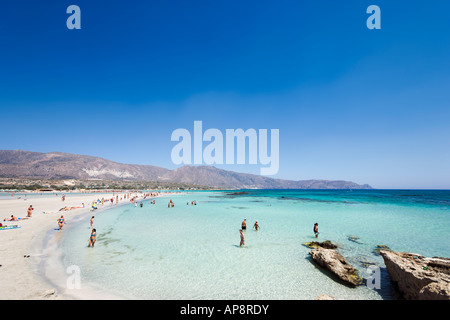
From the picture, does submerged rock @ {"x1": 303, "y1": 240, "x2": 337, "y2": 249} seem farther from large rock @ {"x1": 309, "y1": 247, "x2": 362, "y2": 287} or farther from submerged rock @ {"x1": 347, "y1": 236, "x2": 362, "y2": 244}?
submerged rock @ {"x1": 347, "y1": 236, "x2": 362, "y2": 244}

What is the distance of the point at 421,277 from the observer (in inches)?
277

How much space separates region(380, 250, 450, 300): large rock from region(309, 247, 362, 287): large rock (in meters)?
1.53

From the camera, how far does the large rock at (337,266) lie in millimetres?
8773

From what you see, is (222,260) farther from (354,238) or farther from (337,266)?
(354,238)

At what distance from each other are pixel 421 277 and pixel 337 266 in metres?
3.21

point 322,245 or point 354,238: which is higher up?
point 322,245

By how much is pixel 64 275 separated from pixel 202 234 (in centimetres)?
1073

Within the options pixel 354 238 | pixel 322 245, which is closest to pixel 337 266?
pixel 322 245

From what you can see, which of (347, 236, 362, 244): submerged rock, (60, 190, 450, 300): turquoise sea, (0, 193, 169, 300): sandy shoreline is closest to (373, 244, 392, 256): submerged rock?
(60, 190, 450, 300): turquoise sea

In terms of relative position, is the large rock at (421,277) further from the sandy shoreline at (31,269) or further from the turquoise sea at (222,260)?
the sandy shoreline at (31,269)

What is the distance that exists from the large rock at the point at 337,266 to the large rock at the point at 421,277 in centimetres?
153

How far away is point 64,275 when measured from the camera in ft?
28.6

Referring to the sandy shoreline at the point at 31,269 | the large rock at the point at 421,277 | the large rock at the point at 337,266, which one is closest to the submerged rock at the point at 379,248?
the large rock at the point at 421,277
